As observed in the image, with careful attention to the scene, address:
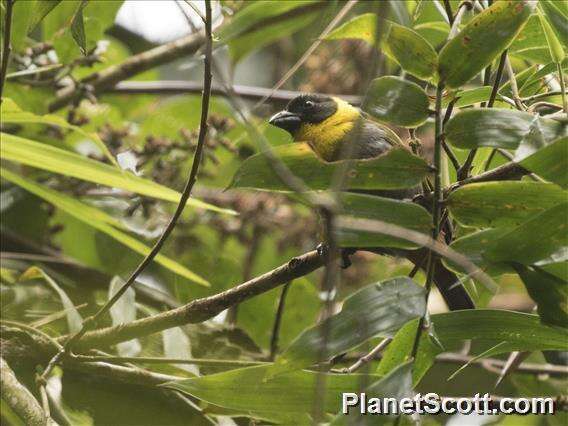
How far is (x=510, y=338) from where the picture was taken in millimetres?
1232

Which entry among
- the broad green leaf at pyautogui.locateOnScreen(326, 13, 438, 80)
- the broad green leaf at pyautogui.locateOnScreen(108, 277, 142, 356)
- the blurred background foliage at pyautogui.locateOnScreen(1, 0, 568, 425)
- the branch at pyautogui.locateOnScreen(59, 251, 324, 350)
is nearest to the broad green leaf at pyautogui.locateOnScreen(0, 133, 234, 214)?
the blurred background foliage at pyautogui.locateOnScreen(1, 0, 568, 425)

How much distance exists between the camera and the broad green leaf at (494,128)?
109 cm

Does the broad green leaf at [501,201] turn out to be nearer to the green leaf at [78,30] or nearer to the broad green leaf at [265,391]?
the broad green leaf at [265,391]

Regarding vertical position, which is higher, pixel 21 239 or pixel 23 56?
pixel 23 56

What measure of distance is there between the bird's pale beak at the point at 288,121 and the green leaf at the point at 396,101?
3.82ft

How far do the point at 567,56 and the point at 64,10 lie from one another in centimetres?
134

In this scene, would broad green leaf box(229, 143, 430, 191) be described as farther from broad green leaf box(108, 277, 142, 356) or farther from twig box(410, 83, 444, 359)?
broad green leaf box(108, 277, 142, 356)

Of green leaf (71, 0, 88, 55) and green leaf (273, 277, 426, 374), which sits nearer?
green leaf (273, 277, 426, 374)

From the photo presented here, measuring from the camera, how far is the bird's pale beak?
2289 mm

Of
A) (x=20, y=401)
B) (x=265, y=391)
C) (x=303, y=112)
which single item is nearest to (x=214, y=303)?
(x=265, y=391)

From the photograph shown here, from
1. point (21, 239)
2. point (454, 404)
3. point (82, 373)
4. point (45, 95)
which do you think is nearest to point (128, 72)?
point (45, 95)

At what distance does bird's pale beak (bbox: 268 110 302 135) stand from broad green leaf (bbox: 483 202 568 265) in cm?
128

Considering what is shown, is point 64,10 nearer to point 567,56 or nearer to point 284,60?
point 567,56

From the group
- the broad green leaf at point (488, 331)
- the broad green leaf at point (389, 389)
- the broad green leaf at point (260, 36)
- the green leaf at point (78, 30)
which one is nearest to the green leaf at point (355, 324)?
the broad green leaf at point (389, 389)
